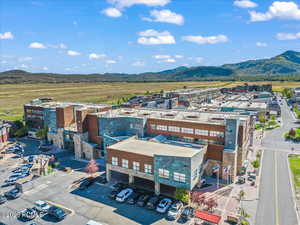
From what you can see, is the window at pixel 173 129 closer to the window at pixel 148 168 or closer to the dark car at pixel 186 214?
the window at pixel 148 168

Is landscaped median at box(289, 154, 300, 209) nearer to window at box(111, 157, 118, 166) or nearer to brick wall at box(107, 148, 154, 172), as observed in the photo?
brick wall at box(107, 148, 154, 172)

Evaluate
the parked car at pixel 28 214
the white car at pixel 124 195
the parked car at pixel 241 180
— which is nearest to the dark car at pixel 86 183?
the white car at pixel 124 195

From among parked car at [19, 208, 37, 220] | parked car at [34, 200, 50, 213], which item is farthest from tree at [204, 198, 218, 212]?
parked car at [19, 208, 37, 220]

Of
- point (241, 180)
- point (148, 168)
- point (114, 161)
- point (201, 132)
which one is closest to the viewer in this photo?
point (148, 168)

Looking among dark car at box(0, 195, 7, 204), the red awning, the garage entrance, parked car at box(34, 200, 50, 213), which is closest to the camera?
the red awning

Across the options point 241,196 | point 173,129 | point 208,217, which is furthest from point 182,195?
point 173,129

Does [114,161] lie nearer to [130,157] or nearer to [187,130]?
[130,157]

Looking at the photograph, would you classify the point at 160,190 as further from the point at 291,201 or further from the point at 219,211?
the point at 291,201
